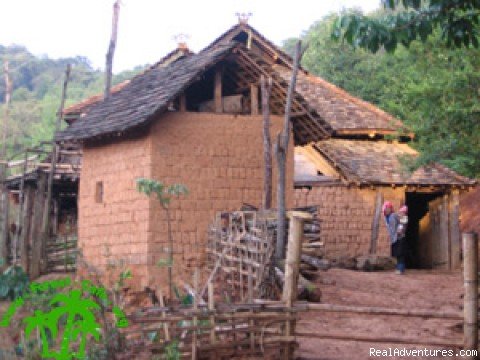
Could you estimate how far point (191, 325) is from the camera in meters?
8.58

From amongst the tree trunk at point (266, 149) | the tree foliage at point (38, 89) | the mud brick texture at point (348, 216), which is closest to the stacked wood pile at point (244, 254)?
the tree trunk at point (266, 149)

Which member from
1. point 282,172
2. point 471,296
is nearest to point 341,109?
point 282,172

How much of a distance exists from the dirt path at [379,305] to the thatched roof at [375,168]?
3.08 m

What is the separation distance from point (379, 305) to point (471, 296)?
4.28 meters

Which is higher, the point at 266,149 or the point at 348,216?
the point at 266,149

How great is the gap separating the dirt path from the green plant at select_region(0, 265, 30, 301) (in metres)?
6.55

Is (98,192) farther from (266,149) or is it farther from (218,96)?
(266,149)

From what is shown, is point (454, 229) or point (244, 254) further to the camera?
point (454, 229)

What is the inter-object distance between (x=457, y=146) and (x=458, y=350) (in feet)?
16.6

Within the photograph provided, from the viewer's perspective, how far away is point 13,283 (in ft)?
56.3

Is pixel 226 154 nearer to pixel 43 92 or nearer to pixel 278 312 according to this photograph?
pixel 278 312

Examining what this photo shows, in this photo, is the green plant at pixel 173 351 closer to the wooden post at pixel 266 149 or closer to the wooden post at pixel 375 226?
the wooden post at pixel 266 149

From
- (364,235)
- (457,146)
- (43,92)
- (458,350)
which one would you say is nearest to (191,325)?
(458,350)

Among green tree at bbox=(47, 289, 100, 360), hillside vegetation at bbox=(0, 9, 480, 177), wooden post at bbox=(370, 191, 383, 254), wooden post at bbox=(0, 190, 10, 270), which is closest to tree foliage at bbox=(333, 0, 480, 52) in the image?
hillside vegetation at bbox=(0, 9, 480, 177)
